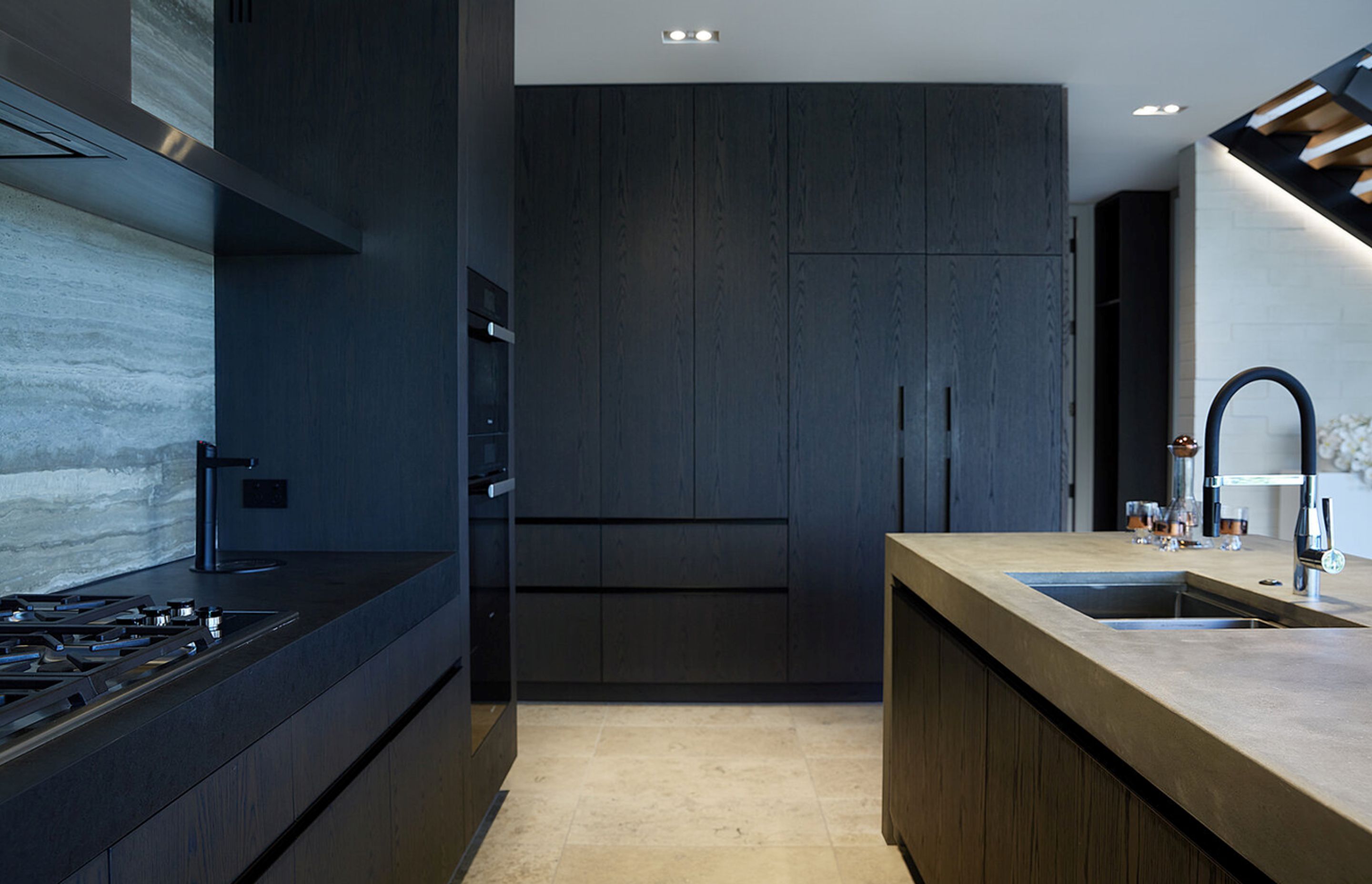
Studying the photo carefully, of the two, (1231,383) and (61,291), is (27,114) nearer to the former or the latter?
(61,291)

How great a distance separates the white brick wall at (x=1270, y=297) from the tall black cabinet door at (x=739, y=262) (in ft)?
8.15

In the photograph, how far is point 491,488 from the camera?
2.49 meters

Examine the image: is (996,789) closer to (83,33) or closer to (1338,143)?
(83,33)

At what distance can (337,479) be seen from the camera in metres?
2.25

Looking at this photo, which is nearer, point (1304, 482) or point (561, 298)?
point (1304, 482)

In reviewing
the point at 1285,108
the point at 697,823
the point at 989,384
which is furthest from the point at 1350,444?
the point at 697,823

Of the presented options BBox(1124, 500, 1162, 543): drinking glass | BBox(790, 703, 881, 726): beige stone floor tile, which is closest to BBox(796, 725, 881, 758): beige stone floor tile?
BBox(790, 703, 881, 726): beige stone floor tile

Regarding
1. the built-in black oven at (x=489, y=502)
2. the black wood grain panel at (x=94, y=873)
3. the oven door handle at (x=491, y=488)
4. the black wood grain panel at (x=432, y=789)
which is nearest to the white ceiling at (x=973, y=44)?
the built-in black oven at (x=489, y=502)

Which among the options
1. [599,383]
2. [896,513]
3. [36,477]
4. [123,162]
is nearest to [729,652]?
[896,513]

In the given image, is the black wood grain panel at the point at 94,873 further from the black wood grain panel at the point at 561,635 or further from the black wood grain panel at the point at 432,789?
the black wood grain panel at the point at 561,635

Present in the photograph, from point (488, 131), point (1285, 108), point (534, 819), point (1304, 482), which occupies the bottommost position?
point (534, 819)

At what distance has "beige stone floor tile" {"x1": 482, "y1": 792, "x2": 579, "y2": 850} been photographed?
2.64m

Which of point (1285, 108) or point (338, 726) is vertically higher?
point (1285, 108)

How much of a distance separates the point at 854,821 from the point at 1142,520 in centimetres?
124
